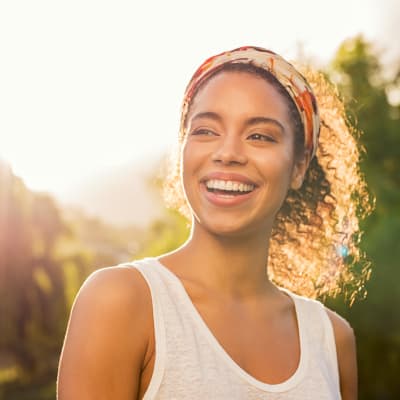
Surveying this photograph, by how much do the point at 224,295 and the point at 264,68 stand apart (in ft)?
2.41

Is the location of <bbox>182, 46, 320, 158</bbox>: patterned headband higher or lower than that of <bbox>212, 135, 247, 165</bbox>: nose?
higher

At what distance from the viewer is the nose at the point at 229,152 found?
2453 mm

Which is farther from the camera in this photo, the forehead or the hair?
the hair

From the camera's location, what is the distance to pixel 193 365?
2.26 m

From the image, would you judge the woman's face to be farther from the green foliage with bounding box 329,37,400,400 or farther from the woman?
the green foliage with bounding box 329,37,400,400

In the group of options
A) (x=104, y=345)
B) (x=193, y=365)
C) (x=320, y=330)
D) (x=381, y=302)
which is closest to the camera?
(x=104, y=345)

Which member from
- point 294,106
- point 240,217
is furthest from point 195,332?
point 294,106

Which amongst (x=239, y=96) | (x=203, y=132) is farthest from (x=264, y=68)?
(x=203, y=132)

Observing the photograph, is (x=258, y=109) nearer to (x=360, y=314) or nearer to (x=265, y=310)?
(x=265, y=310)

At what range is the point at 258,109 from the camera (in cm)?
254

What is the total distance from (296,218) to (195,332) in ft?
3.35

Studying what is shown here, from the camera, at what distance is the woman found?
218 centimetres

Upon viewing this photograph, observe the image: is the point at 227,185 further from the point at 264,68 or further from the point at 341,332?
the point at 341,332

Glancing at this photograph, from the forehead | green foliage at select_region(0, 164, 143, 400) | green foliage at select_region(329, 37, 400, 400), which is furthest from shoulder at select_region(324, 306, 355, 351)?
green foliage at select_region(0, 164, 143, 400)
